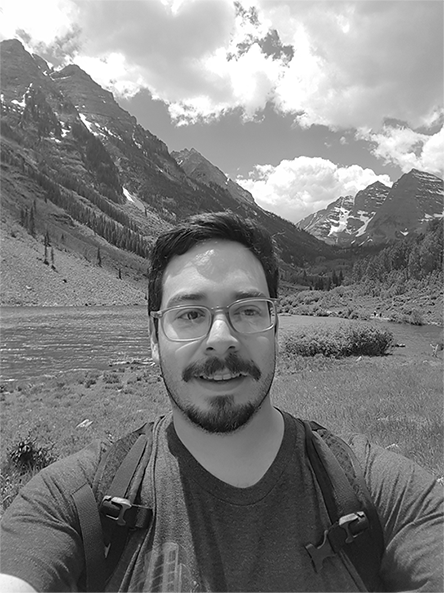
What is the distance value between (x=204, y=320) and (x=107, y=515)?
4.17 feet

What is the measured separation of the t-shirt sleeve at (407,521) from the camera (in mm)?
1858

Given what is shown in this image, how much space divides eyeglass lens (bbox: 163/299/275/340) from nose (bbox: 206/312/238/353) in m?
0.05

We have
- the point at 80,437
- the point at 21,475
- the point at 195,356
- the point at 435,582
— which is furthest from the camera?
the point at 80,437

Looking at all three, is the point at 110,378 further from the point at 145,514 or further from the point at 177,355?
the point at 145,514

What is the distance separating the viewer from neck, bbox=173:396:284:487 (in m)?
2.18

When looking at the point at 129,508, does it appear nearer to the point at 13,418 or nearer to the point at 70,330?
the point at 13,418

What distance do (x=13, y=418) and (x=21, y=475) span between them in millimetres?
7217

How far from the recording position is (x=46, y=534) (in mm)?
1868

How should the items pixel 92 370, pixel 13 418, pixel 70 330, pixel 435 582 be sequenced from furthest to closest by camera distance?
pixel 70 330, pixel 92 370, pixel 13 418, pixel 435 582

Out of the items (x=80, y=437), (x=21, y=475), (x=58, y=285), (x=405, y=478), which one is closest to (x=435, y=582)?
(x=405, y=478)

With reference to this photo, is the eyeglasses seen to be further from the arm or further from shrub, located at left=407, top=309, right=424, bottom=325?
shrub, located at left=407, top=309, right=424, bottom=325

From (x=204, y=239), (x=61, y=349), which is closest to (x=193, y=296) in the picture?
(x=204, y=239)

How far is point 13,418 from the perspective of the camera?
1290 cm

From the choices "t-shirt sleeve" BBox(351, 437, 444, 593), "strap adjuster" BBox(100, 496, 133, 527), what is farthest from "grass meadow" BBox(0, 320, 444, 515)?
"strap adjuster" BBox(100, 496, 133, 527)
